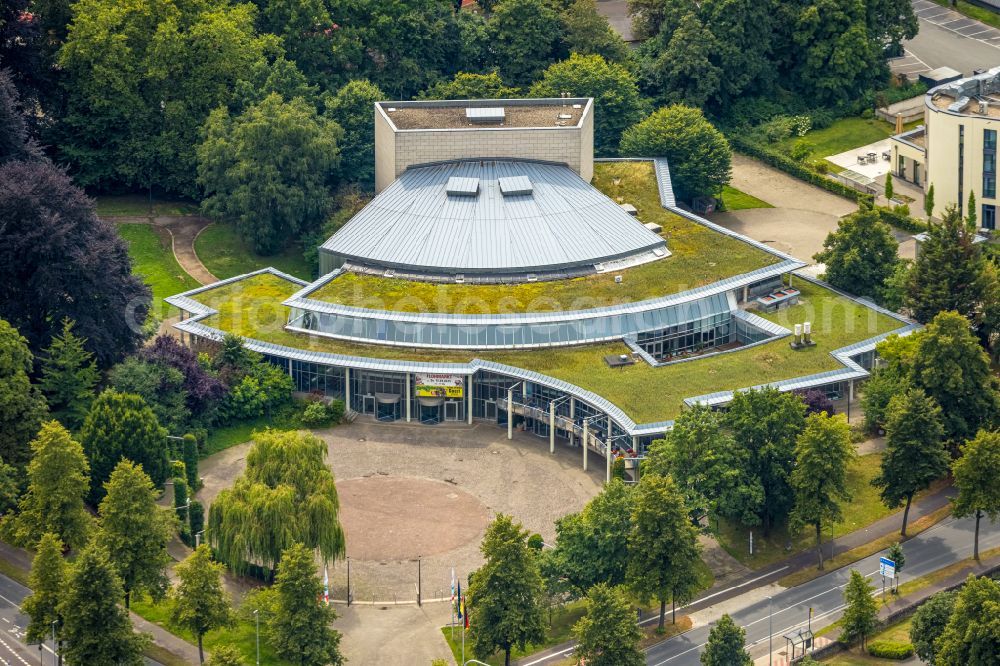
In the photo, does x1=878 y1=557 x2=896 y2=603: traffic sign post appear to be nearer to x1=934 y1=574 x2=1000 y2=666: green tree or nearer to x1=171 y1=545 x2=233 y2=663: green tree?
x1=934 y1=574 x2=1000 y2=666: green tree

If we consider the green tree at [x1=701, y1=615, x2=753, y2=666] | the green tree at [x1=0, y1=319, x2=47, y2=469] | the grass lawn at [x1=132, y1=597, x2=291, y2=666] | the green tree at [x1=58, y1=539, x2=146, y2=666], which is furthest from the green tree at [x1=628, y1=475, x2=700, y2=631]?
the green tree at [x1=0, y1=319, x2=47, y2=469]

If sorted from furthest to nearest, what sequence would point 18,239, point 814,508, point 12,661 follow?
1. point 18,239
2. point 814,508
3. point 12,661

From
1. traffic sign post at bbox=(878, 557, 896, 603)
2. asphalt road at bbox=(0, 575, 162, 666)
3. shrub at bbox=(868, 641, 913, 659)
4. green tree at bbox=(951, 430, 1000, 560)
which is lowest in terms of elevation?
shrub at bbox=(868, 641, 913, 659)

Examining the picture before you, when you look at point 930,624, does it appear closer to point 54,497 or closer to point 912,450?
point 912,450

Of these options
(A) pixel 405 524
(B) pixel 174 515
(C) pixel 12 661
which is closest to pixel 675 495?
(A) pixel 405 524

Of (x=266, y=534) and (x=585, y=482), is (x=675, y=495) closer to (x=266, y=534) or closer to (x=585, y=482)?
(x=585, y=482)

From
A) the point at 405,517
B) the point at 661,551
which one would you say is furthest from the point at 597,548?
the point at 405,517
